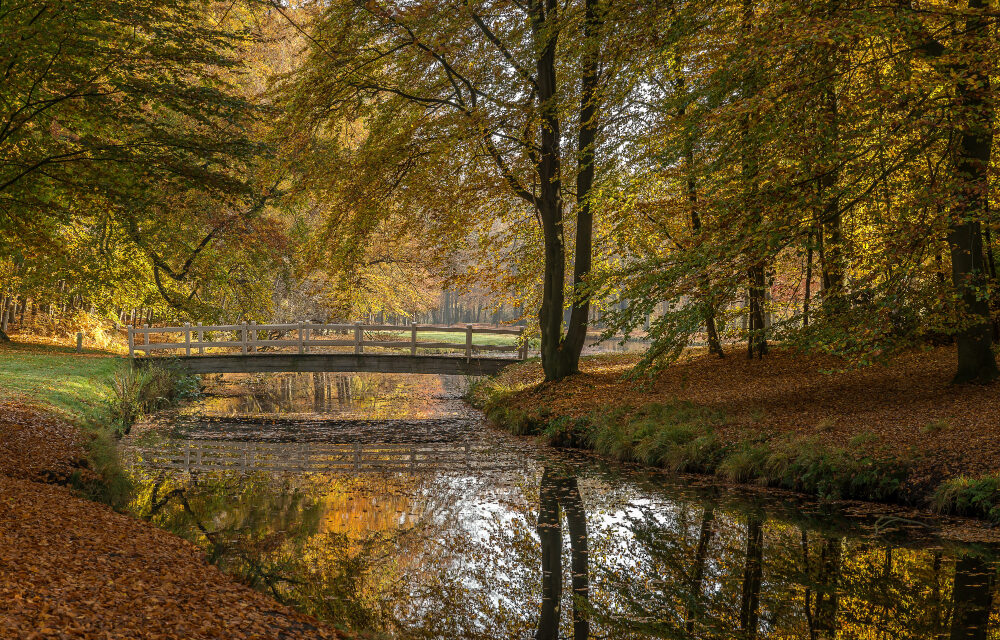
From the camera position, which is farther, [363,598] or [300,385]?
[300,385]

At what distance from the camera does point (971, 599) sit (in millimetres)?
5191

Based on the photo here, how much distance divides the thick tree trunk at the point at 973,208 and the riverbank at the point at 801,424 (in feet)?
1.58

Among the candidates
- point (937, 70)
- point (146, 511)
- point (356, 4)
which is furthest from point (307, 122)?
point (937, 70)

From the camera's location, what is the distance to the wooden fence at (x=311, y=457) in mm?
10477

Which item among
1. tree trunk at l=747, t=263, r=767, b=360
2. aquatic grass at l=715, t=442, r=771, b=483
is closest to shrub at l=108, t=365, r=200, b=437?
aquatic grass at l=715, t=442, r=771, b=483

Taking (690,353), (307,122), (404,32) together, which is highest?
(404,32)

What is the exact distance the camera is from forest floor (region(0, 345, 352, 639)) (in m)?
3.90

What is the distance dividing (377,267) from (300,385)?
516cm

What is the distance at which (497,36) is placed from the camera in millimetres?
13992

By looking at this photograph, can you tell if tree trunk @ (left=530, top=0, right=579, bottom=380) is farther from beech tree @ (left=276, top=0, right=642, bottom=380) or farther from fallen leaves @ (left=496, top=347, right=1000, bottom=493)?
fallen leaves @ (left=496, top=347, right=1000, bottom=493)

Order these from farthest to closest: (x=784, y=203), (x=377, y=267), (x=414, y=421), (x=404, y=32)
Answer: (x=377, y=267)
(x=414, y=421)
(x=404, y=32)
(x=784, y=203)

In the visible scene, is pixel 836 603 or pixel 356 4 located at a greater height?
pixel 356 4

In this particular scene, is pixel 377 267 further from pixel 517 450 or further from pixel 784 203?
pixel 784 203

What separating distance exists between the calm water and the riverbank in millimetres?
501
